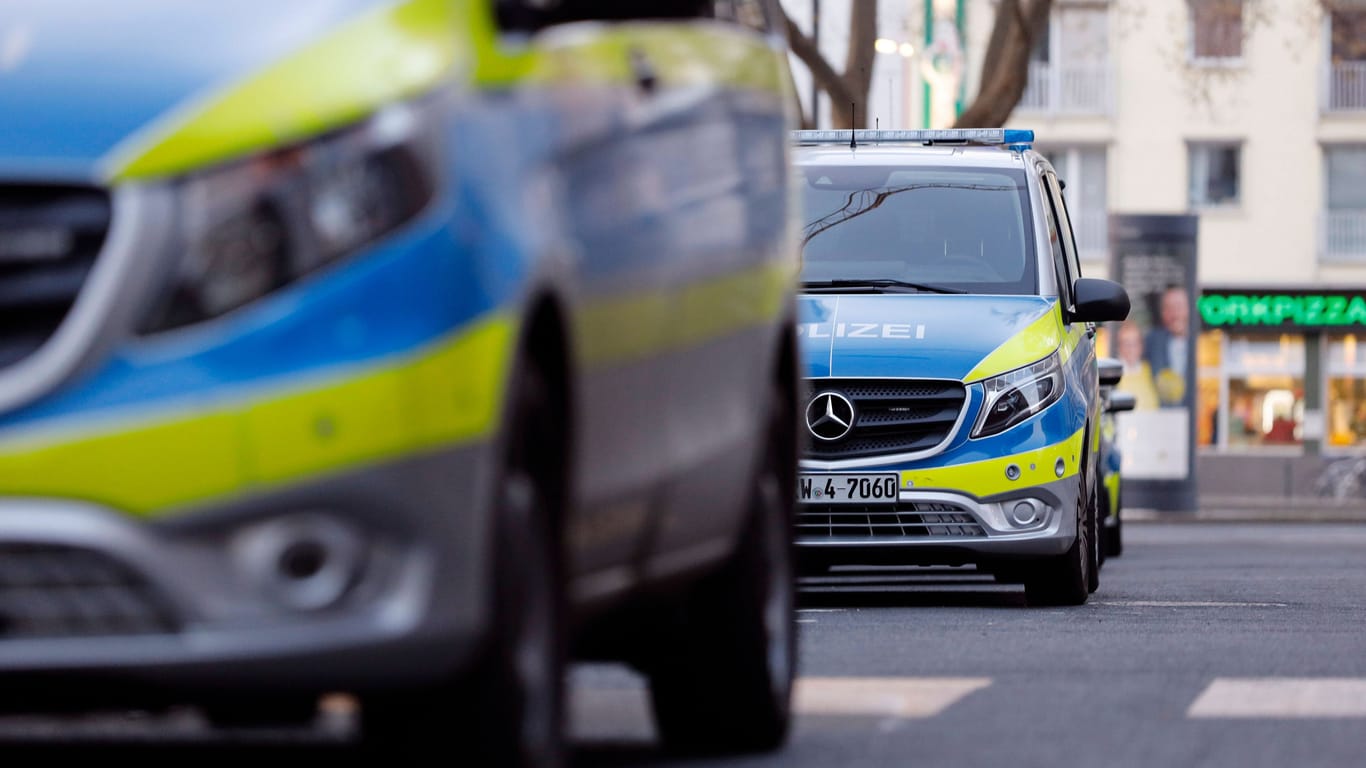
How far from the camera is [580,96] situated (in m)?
5.57

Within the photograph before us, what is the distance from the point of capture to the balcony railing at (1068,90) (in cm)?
5566

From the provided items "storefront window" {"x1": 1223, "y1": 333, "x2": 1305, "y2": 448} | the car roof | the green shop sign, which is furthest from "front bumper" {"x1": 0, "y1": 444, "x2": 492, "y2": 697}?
"storefront window" {"x1": 1223, "y1": 333, "x2": 1305, "y2": 448}

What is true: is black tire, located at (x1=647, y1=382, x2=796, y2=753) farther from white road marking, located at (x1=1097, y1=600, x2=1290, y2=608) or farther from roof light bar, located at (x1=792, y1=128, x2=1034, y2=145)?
roof light bar, located at (x1=792, y1=128, x2=1034, y2=145)

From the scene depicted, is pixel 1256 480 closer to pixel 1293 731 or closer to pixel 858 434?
pixel 858 434

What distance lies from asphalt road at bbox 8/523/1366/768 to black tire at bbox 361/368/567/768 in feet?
5.59

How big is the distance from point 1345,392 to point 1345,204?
134 inches

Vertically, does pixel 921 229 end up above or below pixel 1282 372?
above

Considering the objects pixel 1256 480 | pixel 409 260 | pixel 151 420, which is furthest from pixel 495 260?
pixel 1256 480

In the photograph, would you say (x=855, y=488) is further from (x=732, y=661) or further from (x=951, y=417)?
(x=732, y=661)

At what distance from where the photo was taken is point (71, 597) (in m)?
4.66

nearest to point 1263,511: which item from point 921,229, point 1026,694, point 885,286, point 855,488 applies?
point 921,229

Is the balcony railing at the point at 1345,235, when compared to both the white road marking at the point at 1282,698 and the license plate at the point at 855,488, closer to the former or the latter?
the license plate at the point at 855,488

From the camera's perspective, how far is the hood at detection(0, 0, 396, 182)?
4.74 m

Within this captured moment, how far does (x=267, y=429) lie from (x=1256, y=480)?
50288mm
